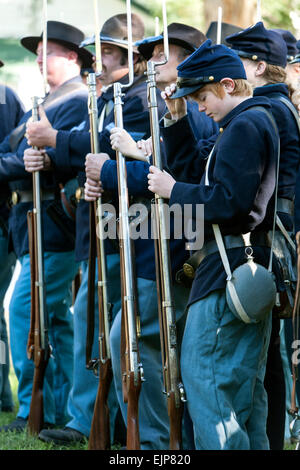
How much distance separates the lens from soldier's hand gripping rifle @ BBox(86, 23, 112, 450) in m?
4.84

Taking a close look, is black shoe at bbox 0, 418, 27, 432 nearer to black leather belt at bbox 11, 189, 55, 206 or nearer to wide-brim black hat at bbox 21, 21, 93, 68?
black leather belt at bbox 11, 189, 55, 206

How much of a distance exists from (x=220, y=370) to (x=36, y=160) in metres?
2.23

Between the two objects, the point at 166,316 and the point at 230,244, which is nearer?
the point at 230,244

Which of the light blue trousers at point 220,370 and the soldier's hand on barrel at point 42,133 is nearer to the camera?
the light blue trousers at point 220,370

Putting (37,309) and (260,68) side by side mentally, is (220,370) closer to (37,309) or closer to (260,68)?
(260,68)

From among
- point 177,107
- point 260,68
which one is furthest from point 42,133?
point 260,68

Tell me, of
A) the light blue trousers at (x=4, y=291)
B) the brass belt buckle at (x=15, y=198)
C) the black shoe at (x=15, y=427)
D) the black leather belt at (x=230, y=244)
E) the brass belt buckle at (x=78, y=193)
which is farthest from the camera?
the light blue trousers at (x=4, y=291)

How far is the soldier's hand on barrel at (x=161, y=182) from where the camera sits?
13.3 ft

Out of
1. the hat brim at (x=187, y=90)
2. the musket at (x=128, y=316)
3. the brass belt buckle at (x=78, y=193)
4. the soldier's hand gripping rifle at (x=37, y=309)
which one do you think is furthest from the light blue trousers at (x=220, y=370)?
the soldier's hand gripping rifle at (x=37, y=309)

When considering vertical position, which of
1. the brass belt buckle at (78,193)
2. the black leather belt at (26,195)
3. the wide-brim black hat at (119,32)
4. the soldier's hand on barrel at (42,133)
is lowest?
the brass belt buckle at (78,193)

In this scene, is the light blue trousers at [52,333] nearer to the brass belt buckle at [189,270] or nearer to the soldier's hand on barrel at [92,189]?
the soldier's hand on barrel at [92,189]

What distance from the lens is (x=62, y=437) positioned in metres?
5.21

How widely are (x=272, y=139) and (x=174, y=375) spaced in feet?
3.69

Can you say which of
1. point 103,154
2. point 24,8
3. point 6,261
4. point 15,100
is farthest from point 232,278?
point 24,8
